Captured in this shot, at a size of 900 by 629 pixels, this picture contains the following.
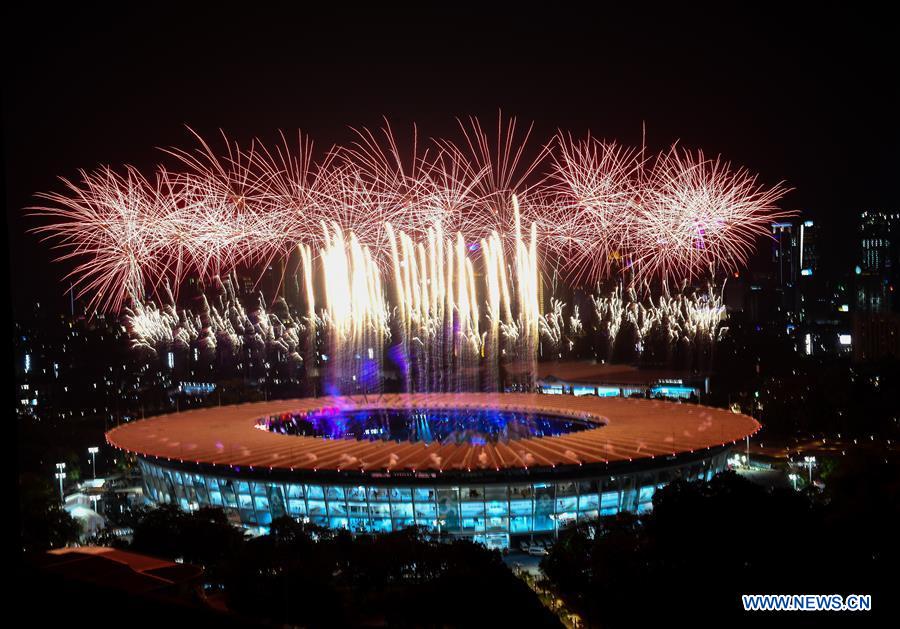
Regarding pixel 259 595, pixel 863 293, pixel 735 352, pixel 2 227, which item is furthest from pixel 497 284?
pixel 863 293

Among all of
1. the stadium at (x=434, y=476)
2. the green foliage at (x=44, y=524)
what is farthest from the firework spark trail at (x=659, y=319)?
the green foliage at (x=44, y=524)

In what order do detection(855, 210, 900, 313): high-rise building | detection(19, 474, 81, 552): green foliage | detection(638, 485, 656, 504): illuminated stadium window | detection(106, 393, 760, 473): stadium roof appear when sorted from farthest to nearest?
detection(855, 210, 900, 313): high-rise building < detection(638, 485, 656, 504): illuminated stadium window < detection(106, 393, 760, 473): stadium roof < detection(19, 474, 81, 552): green foliage

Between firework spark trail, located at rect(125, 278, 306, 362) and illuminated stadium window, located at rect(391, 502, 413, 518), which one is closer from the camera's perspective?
illuminated stadium window, located at rect(391, 502, 413, 518)

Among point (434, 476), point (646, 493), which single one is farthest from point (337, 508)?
point (646, 493)

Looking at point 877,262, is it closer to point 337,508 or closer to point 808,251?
point 808,251

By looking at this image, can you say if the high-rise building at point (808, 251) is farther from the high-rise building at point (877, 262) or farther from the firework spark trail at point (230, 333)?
the firework spark trail at point (230, 333)

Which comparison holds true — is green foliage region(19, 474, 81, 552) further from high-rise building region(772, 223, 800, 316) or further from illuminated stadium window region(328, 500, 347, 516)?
high-rise building region(772, 223, 800, 316)

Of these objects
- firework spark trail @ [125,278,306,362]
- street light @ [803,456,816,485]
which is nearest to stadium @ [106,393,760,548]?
street light @ [803,456,816,485]

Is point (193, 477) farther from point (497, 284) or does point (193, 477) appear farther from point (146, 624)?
point (146, 624)

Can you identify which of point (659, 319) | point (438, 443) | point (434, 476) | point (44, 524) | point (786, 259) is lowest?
point (44, 524)
